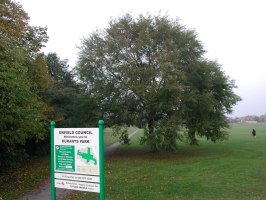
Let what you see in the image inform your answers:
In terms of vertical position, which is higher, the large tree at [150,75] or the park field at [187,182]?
the large tree at [150,75]

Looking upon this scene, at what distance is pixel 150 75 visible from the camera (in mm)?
30016

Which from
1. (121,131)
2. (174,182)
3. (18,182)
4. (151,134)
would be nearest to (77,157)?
(174,182)

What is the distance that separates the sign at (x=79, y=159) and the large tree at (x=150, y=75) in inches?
798

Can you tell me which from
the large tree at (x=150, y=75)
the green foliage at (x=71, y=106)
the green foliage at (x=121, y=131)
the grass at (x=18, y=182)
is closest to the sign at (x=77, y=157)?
the grass at (x=18, y=182)

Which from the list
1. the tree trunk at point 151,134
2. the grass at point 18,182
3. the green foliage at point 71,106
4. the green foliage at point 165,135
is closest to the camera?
the grass at point 18,182

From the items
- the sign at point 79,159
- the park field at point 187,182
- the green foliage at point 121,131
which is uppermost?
the green foliage at point 121,131

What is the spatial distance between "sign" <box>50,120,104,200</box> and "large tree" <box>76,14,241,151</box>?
20272 mm

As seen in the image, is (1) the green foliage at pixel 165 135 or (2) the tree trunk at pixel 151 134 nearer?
(1) the green foliage at pixel 165 135

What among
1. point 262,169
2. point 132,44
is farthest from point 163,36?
point 262,169

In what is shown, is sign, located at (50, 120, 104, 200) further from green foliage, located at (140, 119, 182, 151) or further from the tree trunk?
the tree trunk

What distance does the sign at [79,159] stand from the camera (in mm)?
8508

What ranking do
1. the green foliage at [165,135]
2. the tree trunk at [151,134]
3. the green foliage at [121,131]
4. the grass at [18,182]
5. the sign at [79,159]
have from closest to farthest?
the sign at [79,159], the grass at [18,182], the green foliage at [165,135], the tree trunk at [151,134], the green foliage at [121,131]

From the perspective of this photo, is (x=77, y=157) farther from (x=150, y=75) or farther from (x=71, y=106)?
(x=71, y=106)

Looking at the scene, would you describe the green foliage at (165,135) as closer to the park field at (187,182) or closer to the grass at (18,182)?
the park field at (187,182)
